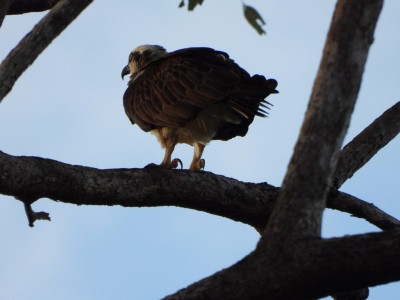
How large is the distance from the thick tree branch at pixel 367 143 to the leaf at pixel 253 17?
2.62 m

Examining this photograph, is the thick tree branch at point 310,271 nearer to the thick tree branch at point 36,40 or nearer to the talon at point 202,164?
the thick tree branch at point 36,40

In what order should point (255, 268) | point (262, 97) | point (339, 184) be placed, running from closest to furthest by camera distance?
point (255, 268) < point (339, 184) < point (262, 97)

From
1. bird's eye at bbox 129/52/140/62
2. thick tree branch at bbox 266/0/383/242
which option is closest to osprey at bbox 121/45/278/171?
bird's eye at bbox 129/52/140/62

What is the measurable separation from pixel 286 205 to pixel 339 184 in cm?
288

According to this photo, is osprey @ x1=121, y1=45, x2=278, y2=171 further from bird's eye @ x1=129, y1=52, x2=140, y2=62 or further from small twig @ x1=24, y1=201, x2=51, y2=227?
small twig @ x1=24, y1=201, x2=51, y2=227

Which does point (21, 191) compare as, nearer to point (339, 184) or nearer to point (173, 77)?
point (339, 184)

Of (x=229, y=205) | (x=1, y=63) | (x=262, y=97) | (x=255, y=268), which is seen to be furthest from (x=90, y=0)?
(x=255, y=268)

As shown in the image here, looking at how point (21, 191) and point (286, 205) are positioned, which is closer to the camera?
point (286, 205)

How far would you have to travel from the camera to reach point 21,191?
188 inches

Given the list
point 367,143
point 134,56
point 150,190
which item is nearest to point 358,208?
point 367,143

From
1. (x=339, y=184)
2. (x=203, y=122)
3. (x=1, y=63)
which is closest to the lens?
(x=1, y=63)

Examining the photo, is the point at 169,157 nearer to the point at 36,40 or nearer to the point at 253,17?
the point at 36,40

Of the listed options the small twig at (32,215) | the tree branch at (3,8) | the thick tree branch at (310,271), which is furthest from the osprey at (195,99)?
the thick tree branch at (310,271)

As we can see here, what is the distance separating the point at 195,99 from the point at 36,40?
2.28m
